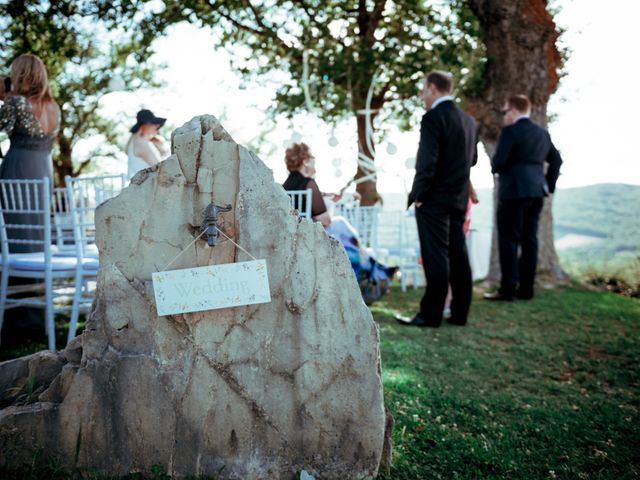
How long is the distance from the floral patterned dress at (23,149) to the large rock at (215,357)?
270cm

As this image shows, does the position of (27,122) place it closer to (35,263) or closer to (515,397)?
(35,263)

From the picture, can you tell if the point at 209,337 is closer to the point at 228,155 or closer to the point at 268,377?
the point at 268,377

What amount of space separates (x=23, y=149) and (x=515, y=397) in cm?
377

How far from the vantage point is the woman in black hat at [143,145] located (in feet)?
14.7

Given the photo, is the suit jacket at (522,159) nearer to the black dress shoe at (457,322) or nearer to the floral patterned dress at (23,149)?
the black dress shoe at (457,322)

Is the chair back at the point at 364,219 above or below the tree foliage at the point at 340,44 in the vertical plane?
below

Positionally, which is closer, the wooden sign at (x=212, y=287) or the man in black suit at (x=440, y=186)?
the wooden sign at (x=212, y=287)

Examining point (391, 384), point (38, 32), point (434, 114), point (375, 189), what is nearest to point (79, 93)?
point (38, 32)

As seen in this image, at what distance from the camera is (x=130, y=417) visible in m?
1.56

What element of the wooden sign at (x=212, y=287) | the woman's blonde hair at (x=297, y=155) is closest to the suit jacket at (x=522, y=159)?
the woman's blonde hair at (x=297, y=155)

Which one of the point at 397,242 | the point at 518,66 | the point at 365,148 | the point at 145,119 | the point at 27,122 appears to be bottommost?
the point at 397,242

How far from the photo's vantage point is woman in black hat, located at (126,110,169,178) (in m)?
4.47

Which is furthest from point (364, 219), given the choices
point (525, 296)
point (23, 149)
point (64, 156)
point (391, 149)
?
point (64, 156)

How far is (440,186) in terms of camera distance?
13.1ft
